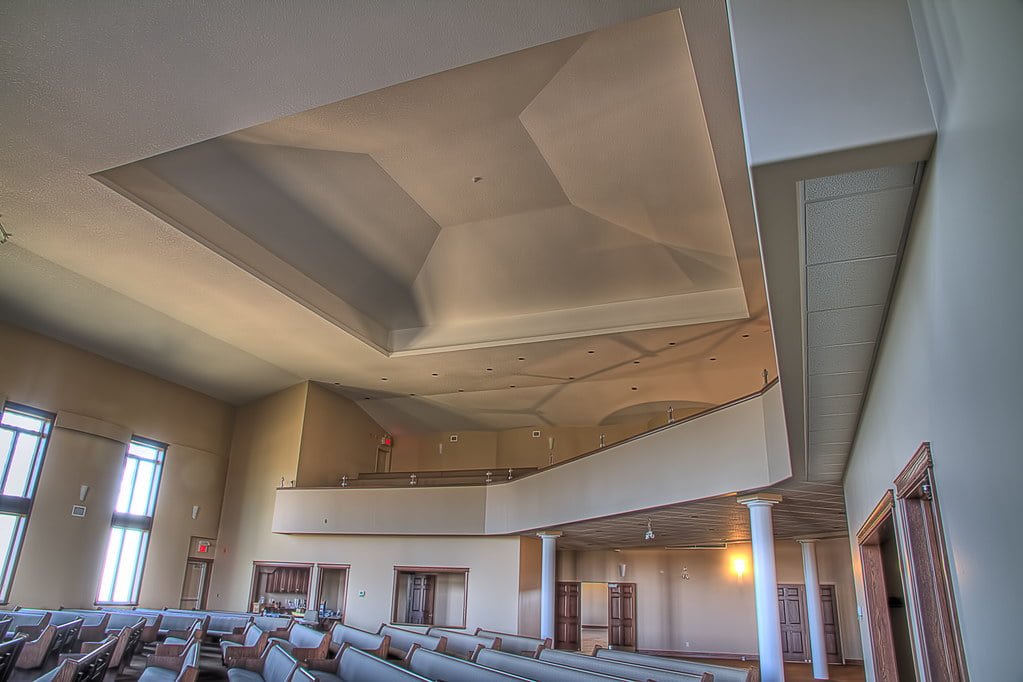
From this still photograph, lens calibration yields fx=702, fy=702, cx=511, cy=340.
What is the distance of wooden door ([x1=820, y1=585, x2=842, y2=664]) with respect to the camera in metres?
12.6

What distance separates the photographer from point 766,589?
7410mm

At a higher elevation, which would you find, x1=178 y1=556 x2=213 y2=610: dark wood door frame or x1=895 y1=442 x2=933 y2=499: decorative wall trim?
x1=895 y1=442 x2=933 y2=499: decorative wall trim

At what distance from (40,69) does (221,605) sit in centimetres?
1089

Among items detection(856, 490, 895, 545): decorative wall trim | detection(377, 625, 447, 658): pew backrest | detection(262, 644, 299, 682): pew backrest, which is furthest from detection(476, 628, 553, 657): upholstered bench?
detection(856, 490, 895, 545): decorative wall trim

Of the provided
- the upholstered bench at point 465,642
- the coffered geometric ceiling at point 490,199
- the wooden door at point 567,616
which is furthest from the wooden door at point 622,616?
the coffered geometric ceiling at point 490,199

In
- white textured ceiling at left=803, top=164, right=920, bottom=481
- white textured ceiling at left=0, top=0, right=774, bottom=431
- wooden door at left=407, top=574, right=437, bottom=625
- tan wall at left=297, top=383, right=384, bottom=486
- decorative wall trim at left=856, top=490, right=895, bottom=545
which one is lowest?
wooden door at left=407, top=574, right=437, bottom=625

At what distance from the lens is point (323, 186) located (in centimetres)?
883

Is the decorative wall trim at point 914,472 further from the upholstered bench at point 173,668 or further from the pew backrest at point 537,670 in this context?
the upholstered bench at point 173,668

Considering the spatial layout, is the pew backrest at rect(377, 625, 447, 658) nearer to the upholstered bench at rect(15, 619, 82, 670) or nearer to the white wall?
the upholstered bench at rect(15, 619, 82, 670)

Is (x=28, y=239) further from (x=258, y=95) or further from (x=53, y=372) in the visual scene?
(x=258, y=95)

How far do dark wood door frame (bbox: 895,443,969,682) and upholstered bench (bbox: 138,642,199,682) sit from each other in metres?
3.74

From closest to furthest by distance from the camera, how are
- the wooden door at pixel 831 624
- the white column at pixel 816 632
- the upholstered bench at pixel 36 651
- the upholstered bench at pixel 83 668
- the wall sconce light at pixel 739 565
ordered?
the upholstered bench at pixel 83 668 < the upholstered bench at pixel 36 651 < the white column at pixel 816 632 < the wooden door at pixel 831 624 < the wall sconce light at pixel 739 565

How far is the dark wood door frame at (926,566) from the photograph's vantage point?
2.80 meters

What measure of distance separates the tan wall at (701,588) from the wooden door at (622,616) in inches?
4.8
